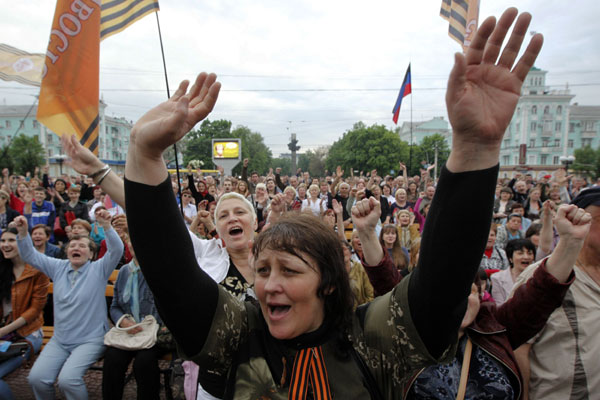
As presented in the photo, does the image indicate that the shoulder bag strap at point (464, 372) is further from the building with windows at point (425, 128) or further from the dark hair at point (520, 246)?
the building with windows at point (425, 128)

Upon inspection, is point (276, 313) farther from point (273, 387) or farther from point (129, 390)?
point (129, 390)

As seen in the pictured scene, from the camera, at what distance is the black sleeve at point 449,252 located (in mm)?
898

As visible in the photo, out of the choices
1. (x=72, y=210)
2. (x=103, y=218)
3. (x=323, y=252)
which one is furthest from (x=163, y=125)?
(x=72, y=210)

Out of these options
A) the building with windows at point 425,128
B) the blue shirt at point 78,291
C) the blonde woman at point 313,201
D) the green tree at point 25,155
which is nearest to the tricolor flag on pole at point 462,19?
the blonde woman at point 313,201

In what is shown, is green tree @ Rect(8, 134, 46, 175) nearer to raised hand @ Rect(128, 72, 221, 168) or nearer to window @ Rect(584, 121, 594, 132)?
raised hand @ Rect(128, 72, 221, 168)

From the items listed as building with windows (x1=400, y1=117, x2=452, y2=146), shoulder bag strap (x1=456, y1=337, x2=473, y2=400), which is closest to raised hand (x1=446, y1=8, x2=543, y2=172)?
shoulder bag strap (x1=456, y1=337, x2=473, y2=400)

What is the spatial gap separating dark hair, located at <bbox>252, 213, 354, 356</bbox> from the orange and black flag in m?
3.07

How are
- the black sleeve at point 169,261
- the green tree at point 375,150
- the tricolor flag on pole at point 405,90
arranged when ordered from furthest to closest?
the green tree at point 375,150 < the tricolor flag on pole at point 405,90 < the black sleeve at point 169,261

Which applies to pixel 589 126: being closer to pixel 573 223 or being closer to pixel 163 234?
pixel 573 223

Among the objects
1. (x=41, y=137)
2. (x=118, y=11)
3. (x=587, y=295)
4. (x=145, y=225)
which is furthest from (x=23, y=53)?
(x=41, y=137)

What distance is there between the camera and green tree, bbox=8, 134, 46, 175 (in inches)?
1682

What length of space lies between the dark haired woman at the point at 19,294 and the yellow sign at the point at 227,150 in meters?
9.72

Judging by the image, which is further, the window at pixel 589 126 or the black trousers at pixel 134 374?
the window at pixel 589 126

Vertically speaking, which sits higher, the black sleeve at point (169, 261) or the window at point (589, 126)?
the window at point (589, 126)
